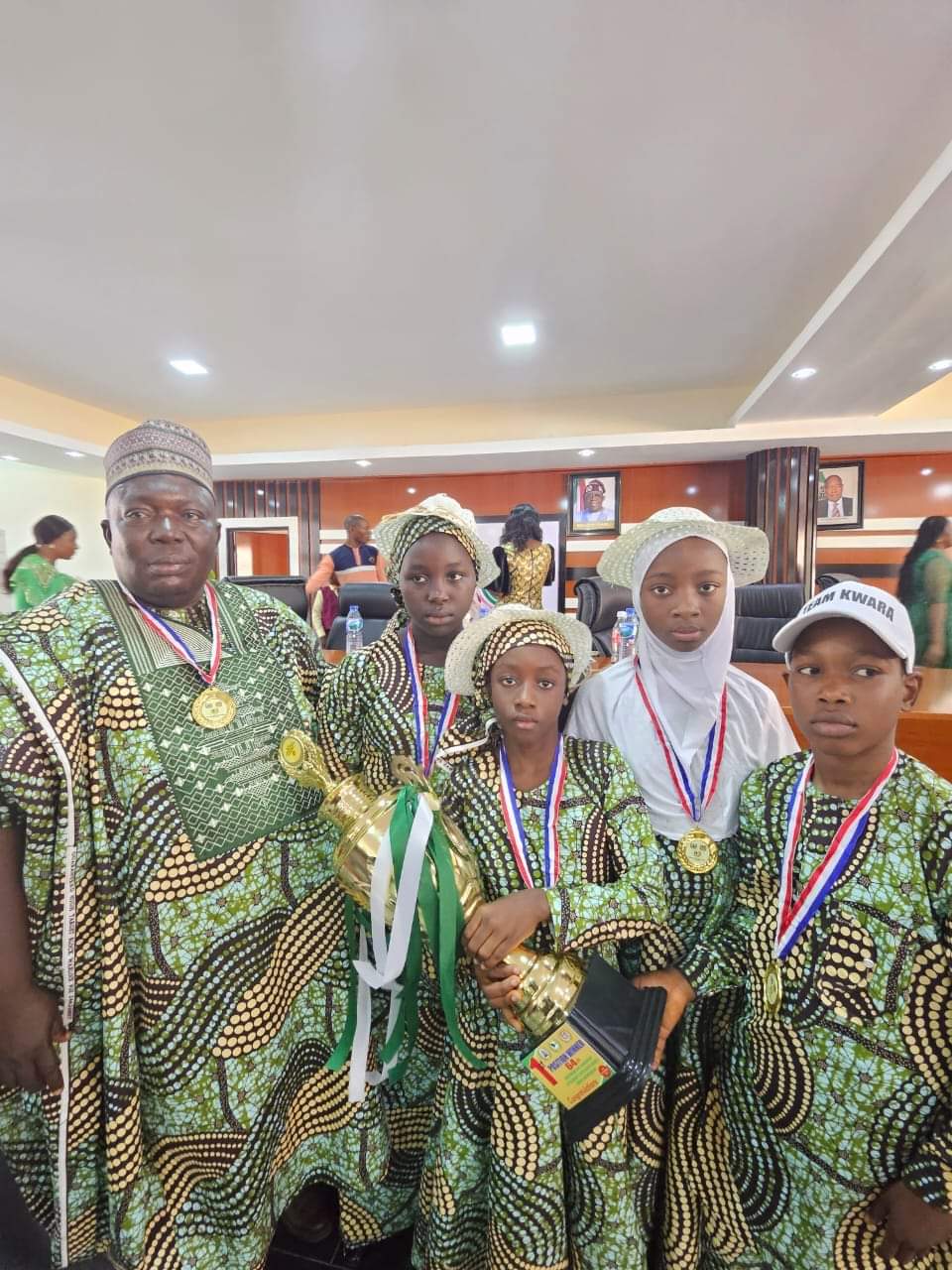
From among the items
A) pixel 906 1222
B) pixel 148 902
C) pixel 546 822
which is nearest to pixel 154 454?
pixel 148 902

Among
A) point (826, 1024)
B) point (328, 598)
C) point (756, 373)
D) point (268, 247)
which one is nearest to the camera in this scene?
point (826, 1024)

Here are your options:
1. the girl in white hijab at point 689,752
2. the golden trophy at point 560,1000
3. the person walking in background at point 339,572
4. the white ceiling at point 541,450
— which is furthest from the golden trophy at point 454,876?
the white ceiling at point 541,450

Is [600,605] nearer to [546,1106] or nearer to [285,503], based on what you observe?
[546,1106]

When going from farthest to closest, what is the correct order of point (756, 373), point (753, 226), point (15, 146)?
point (756, 373)
point (753, 226)
point (15, 146)

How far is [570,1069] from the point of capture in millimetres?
1022

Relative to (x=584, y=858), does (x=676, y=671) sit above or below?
above

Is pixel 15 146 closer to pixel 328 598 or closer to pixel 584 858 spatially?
pixel 328 598

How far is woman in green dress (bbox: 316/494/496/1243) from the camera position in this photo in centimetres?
147

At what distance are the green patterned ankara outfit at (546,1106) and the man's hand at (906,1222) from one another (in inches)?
16.4

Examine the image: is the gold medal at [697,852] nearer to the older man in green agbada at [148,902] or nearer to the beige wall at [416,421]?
the older man in green agbada at [148,902]

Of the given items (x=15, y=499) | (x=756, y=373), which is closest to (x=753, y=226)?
(x=756, y=373)

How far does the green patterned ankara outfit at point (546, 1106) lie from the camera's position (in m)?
1.15

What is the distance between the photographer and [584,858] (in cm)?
122

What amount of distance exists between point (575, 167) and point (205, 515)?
3.11m
